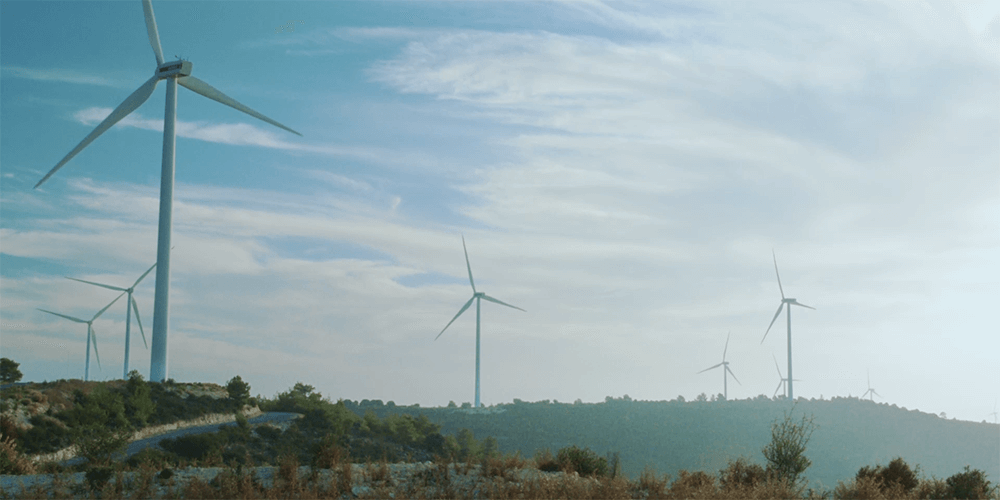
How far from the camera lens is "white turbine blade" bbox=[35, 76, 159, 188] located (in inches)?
2650

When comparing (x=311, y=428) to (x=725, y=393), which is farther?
(x=725, y=393)

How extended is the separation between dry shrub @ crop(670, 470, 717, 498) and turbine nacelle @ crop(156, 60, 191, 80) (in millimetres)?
61412

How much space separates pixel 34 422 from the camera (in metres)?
49.8

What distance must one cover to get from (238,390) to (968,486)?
5402 cm

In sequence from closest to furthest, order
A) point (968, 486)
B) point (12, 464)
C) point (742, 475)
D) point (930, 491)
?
1. point (742, 475)
2. point (12, 464)
3. point (930, 491)
4. point (968, 486)

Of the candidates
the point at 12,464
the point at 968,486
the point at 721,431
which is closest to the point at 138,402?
the point at 12,464

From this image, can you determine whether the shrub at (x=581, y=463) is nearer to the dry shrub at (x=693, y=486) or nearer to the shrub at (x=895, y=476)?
the dry shrub at (x=693, y=486)

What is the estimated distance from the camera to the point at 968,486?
29.2 m

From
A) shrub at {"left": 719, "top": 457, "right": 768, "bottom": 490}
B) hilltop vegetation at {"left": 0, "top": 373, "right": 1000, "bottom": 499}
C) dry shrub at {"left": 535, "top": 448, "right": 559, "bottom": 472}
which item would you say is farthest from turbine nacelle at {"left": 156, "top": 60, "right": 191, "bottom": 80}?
shrub at {"left": 719, "top": 457, "right": 768, "bottom": 490}

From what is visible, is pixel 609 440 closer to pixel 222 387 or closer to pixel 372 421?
pixel 372 421

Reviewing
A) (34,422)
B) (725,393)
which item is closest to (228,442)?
(34,422)

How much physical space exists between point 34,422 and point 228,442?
11.5 meters

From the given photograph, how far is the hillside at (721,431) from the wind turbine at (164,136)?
5216 centimetres

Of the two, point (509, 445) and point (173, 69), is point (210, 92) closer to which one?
point (173, 69)
